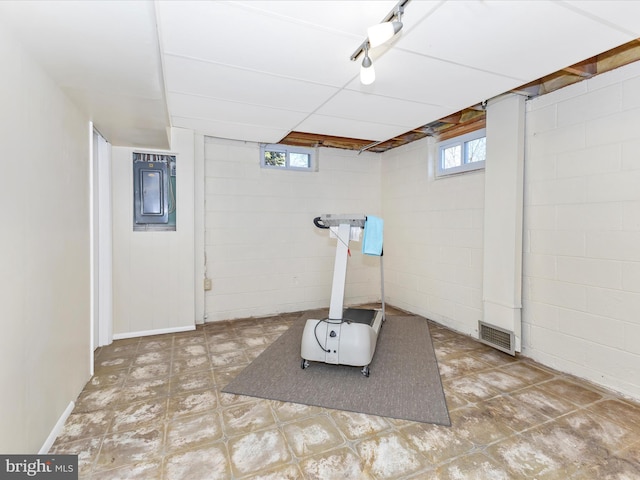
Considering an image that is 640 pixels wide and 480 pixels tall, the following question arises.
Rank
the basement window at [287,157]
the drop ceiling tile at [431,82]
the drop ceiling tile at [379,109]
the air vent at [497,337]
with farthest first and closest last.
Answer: the basement window at [287,157] < the air vent at [497,337] < the drop ceiling tile at [379,109] < the drop ceiling tile at [431,82]

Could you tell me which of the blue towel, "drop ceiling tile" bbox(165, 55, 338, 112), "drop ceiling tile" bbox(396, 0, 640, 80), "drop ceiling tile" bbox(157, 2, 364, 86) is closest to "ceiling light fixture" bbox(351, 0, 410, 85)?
"drop ceiling tile" bbox(396, 0, 640, 80)

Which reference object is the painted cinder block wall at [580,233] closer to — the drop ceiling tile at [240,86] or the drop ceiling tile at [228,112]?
the drop ceiling tile at [240,86]

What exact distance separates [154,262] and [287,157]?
2.26 meters

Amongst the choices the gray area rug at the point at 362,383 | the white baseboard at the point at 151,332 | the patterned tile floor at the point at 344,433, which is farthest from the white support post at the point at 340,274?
the white baseboard at the point at 151,332

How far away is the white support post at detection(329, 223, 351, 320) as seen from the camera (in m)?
2.95

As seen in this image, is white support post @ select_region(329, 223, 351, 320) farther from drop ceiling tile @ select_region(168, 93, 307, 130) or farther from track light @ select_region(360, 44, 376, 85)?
track light @ select_region(360, 44, 376, 85)

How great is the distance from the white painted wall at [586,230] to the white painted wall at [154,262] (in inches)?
146

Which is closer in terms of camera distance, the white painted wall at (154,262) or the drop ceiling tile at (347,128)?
the drop ceiling tile at (347,128)

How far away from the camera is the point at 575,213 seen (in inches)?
106

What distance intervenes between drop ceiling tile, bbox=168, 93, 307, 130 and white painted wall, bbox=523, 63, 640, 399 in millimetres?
2336

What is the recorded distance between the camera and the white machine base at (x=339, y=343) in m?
2.71

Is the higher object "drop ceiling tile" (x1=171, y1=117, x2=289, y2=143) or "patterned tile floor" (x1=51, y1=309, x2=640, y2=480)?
"drop ceiling tile" (x1=171, y1=117, x2=289, y2=143)

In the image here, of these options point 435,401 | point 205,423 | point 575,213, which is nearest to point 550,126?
point 575,213

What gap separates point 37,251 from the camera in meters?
1.75
